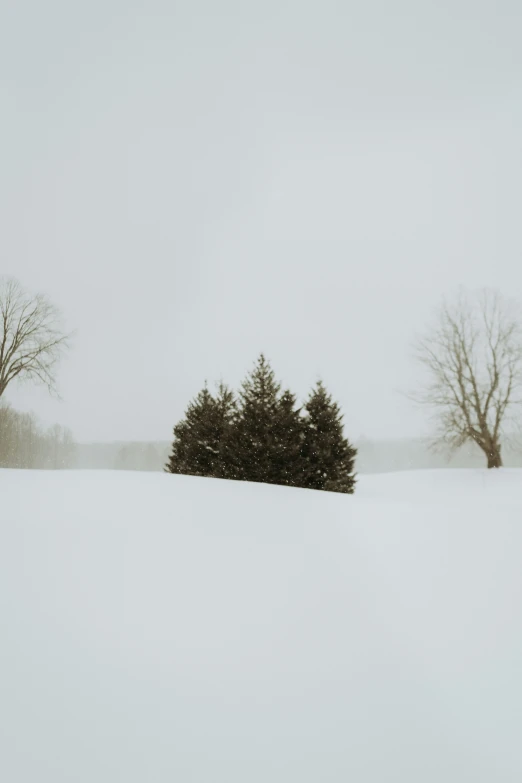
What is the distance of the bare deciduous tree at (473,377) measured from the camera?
714 inches

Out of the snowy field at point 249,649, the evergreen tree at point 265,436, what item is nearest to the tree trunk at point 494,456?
the evergreen tree at point 265,436

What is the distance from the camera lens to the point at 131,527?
6.25m

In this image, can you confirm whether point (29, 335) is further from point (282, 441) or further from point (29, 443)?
point (29, 443)

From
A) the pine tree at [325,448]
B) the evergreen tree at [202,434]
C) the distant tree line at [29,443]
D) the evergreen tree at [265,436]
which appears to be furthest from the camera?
the distant tree line at [29,443]

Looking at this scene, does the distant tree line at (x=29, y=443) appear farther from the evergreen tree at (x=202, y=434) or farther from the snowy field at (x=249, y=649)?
the snowy field at (x=249, y=649)

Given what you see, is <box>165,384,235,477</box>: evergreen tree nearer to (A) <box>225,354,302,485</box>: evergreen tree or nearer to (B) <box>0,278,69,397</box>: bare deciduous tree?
(A) <box>225,354,302,485</box>: evergreen tree

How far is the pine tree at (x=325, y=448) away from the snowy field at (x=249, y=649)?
7429 mm

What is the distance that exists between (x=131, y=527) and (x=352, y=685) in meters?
3.90

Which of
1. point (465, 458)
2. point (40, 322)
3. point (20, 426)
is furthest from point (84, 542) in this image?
point (465, 458)

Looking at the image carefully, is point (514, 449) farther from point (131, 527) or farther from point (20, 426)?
point (20, 426)

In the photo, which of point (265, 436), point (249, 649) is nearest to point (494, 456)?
point (265, 436)

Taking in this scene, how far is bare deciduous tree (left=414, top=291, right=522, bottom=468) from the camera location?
18125 mm

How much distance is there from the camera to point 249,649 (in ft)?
13.1

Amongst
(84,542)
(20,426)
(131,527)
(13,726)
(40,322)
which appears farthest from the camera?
(20,426)
